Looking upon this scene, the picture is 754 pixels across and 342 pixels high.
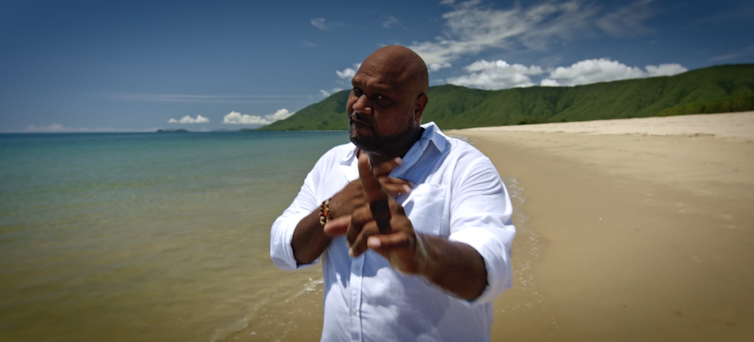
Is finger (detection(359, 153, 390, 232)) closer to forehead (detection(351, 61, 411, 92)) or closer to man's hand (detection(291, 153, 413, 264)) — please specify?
man's hand (detection(291, 153, 413, 264))

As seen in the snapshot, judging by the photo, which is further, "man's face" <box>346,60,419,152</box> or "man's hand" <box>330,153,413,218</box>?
"man's face" <box>346,60,419,152</box>

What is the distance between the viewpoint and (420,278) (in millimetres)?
1328

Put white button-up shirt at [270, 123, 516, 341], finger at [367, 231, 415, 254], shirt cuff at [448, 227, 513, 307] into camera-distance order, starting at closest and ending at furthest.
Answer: finger at [367, 231, 415, 254]
shirt cuff at [448, 227, 513, 307]
white button-up shirt at [270, 123, 516, 341]

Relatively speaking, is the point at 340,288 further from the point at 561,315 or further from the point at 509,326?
the point at 561,315

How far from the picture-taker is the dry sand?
318cm

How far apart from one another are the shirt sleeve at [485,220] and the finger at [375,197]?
316 millimetres

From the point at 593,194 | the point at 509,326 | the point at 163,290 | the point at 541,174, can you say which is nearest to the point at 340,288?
the point at 509,326

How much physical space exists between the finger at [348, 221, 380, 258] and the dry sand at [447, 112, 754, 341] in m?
2.56

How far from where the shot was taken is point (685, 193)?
6879 millimetres

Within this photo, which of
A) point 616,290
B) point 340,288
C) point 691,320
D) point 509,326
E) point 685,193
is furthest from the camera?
point 685,193

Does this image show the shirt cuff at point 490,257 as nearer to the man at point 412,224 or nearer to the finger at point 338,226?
the man at point 412,224

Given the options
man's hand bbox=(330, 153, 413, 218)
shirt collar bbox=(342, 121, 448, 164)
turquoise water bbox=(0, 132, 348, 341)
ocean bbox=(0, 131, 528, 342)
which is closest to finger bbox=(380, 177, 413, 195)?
man's hand bbox=(330, 153, 413, 218)

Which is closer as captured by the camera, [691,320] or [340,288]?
[340,288]

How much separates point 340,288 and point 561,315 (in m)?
2.61
